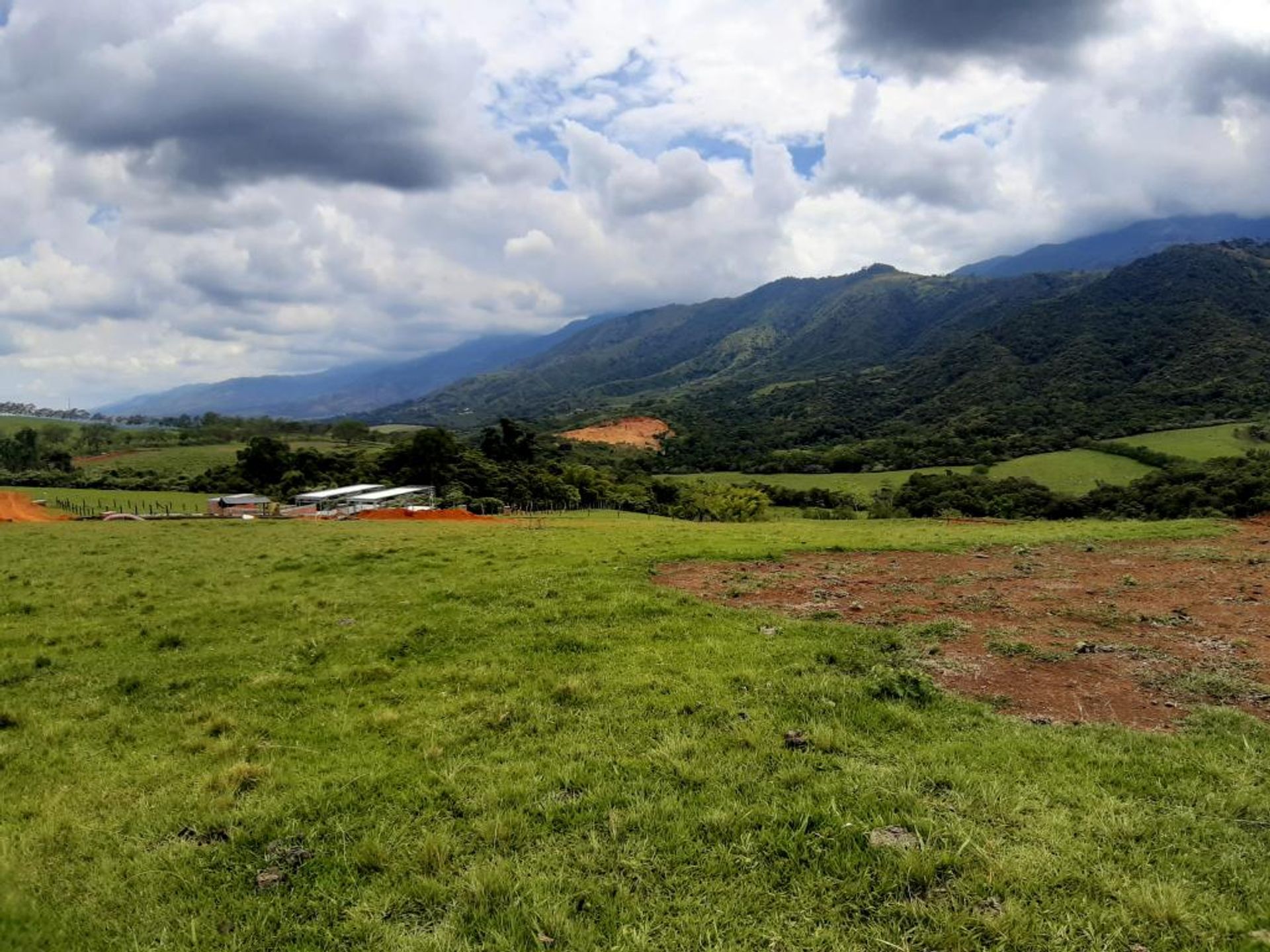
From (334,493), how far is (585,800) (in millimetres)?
89609

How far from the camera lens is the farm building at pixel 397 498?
79.6 meters

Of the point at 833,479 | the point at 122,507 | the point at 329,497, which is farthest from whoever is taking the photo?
the point at 833,479

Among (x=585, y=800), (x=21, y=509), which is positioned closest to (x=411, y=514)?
(x=21, y=509)

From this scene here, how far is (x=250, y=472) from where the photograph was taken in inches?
4072

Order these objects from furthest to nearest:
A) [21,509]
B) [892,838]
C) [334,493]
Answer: [334,493]
[21,509]
[892,838]

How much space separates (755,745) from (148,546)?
2885 centimetres

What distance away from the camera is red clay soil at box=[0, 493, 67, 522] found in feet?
180

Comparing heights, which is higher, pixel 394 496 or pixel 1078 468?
pixel 394 496

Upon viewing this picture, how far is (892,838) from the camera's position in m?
5.70

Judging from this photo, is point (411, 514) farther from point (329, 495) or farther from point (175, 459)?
point (175, 459)

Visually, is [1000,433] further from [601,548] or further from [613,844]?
[613,844]

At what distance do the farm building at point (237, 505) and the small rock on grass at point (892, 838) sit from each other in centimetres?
7009

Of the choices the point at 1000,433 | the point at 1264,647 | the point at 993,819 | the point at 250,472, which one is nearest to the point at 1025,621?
the point at 1264,647

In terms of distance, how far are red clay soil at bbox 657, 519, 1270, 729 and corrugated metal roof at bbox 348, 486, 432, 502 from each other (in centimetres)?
7105
